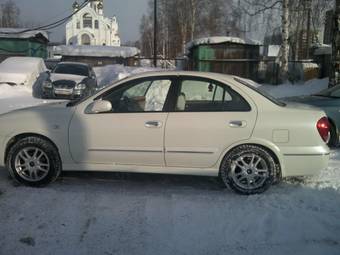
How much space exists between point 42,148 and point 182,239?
7.90 ft

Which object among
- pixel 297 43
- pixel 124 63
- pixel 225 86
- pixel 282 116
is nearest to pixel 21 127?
pixel 225 86

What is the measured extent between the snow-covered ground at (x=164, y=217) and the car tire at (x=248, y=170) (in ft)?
0.47

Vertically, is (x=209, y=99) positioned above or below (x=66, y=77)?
above

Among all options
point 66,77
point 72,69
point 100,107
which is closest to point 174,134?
point 100,107

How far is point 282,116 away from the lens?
5.60m

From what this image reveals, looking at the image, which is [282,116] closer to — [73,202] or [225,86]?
[225,86]

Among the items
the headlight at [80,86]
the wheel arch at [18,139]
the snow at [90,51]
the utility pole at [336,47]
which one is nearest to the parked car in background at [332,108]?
the utility pole at [336,47]

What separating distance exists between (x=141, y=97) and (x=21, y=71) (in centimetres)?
1512

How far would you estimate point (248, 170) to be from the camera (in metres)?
5.66

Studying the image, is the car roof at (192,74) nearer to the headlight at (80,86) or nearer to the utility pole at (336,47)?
the utility pole at (336,47)

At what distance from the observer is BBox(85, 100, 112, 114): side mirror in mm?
5715

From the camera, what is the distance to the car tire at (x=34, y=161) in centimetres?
584

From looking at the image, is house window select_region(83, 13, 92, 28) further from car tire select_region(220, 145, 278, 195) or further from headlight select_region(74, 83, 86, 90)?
car tire select_region(220, 145, 278, 195)

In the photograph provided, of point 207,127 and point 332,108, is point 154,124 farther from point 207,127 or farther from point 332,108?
point 332,108
